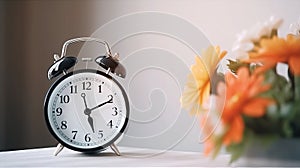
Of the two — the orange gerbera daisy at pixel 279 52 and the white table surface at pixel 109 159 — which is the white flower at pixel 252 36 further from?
the white table surface at pixel 109 159

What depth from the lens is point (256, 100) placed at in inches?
24.7

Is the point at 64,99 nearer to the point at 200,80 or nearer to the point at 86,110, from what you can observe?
the point at 86,110

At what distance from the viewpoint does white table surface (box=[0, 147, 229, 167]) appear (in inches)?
33.7

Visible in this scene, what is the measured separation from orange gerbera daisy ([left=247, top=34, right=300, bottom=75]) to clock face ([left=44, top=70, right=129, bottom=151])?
0.39 metres

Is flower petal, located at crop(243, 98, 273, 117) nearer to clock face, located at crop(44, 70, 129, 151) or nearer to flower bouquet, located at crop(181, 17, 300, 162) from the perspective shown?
flower bouquet, located at crop(181, 17, 300, 162)

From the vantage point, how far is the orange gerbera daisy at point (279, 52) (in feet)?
2.22

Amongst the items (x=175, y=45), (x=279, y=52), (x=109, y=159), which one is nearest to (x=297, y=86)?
(x=279, y=52)

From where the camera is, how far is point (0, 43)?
1697 millimetres

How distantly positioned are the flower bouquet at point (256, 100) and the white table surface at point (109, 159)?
15 cm

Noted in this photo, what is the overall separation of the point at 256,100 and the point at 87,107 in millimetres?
474


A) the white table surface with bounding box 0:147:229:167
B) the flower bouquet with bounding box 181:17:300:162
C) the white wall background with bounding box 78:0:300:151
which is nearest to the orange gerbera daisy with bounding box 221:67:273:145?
the flower bouquet with bounding box 181:17:300:162

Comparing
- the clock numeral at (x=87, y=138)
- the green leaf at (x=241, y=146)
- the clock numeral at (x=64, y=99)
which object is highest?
the green leaf at (x=241, y=146)

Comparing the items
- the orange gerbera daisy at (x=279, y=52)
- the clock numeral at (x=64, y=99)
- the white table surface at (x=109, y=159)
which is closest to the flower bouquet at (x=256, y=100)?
the orange gerbera daisy at (x=279, y=52)

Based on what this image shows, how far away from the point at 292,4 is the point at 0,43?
1103 millimetres
